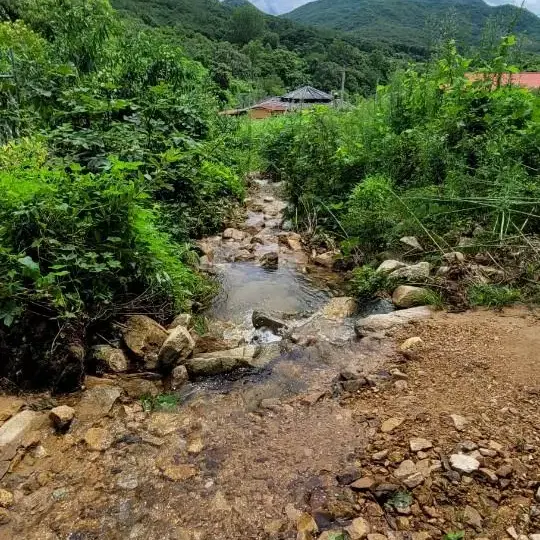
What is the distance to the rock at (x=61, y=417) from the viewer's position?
250 centimetres

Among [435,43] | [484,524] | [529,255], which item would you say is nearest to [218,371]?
[484,524]

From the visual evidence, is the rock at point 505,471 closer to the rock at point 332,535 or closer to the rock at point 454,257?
the rock at point 332,535

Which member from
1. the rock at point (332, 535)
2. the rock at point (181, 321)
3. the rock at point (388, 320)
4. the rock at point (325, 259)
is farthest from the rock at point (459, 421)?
the rock at point (325, 259)

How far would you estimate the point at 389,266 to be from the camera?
4602 mm

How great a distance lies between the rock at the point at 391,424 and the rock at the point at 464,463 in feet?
1.20

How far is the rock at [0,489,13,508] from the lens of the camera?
2041mm

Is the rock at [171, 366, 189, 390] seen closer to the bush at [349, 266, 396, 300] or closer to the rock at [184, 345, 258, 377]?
the rock at [184, 345, 258, 377]

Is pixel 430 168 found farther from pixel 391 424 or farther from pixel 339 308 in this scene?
pixel 391 424

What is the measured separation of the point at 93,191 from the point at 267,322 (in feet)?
6.15

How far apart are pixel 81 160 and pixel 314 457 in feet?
12.5

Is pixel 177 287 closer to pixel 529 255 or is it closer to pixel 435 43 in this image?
pixel 529 255

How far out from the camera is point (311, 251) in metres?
6.10

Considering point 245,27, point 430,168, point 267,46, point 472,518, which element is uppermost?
point 245,27

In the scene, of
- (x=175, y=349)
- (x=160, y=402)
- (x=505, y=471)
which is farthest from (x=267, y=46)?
(x=505, y=471)
